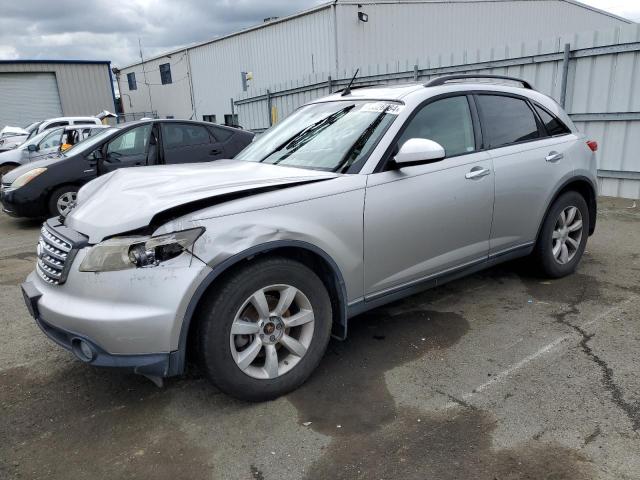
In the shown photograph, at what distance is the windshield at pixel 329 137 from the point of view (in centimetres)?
324

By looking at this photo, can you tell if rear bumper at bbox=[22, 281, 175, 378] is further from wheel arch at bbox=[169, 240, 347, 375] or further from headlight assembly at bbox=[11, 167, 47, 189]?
headlight assembly at bbox=[11, 167, 47, 189]

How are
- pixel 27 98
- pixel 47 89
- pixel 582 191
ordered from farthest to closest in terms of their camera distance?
pixel 47 89, pixel 27 98, pixel 582 191

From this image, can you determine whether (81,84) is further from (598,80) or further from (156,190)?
(156,190)

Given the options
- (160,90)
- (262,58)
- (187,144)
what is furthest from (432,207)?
(160,90)

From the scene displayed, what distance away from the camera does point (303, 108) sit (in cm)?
423

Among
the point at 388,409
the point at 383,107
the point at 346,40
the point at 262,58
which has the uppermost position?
the point at 346,40

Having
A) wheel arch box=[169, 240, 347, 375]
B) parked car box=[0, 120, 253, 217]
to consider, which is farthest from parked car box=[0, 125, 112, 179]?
wheel arch box=[169, 240, 347, 375]

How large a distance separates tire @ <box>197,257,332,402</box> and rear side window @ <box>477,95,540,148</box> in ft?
6.43

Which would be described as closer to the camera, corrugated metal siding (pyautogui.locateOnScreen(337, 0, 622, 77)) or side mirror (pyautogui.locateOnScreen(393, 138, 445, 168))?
side mirror (pyautogui.locateOnScreen(393, 138, 445, 168))

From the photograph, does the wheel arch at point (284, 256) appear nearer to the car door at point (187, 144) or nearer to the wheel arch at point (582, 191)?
the wheel arch at point (582, 191)

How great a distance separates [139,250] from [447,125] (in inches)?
92.6

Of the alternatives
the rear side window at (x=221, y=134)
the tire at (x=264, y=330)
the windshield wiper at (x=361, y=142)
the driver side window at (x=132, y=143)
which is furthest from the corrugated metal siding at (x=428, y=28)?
the tire at (x=264, y=330)

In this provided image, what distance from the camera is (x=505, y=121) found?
4.00m

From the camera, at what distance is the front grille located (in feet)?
8.55
